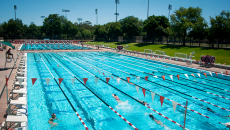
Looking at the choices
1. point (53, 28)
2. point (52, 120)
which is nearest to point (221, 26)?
point (52, 120)

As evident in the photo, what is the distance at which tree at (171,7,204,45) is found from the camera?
108ft

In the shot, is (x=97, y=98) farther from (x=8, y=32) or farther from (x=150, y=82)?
(x=8, y=32)

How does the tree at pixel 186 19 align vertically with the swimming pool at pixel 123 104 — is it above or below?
above

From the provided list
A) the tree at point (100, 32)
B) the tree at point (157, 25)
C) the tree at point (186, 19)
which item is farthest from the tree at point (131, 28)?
the tree at point (186, 19)

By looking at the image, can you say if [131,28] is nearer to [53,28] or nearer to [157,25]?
[157,25]

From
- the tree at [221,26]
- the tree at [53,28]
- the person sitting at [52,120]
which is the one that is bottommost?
the person sitting at [52,120]

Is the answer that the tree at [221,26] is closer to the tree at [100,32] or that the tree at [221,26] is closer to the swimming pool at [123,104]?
the swimming pool at [123,104]

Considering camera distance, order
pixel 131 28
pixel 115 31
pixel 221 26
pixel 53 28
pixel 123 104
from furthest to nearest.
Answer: pixel 53 28, pixel 115 31, pixel 131 28, pixel 221 26, pixel 123 104

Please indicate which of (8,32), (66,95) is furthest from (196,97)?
(8,32)

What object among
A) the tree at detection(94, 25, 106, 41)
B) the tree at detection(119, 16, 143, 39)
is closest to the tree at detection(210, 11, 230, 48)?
the tree at detection(119, 16, 143, 39)

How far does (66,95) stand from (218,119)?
8.24m

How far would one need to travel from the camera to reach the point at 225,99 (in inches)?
384

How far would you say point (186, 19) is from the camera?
109 feet

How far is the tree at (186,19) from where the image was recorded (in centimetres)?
3281
